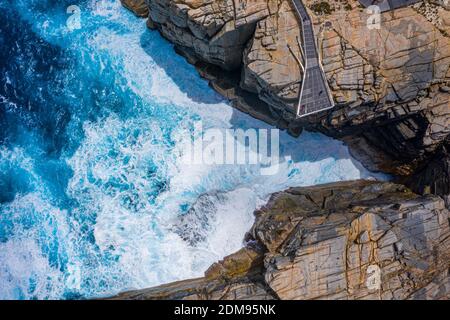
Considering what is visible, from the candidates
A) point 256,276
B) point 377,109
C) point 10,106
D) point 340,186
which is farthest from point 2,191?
point 377,109

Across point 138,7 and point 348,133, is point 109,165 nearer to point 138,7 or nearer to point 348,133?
point 138,7

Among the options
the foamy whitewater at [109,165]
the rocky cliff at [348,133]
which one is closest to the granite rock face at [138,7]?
the foamy whitewater at [109,165]

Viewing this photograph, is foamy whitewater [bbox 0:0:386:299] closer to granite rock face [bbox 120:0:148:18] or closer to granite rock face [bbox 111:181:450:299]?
granite rock face [bbox 120:0:148:18]

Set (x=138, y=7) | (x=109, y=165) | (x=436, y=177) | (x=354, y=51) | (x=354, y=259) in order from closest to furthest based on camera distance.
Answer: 1. (x=354, y=259)
2. (x=354, y=51)
3. (x=436, y=177)
4. (x=109, y=165)
5. (x=138, y=7)

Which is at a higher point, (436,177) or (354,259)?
(436,177)

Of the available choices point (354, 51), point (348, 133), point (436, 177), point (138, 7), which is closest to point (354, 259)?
point (436, 177)

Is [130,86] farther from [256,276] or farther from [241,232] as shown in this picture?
[256,276]

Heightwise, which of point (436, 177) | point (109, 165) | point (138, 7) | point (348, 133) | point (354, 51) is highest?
point (138, 7)
